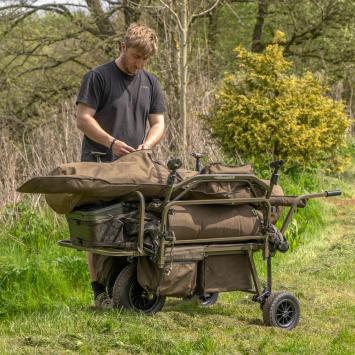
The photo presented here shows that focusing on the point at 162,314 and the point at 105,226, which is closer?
the point at 105,226

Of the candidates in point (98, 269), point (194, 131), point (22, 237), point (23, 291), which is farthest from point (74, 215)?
point (194, 131)

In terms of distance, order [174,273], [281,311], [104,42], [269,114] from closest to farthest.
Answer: [174,273], [281,311], [269,114], [104,42]

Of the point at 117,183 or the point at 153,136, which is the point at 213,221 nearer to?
the point at 117,183

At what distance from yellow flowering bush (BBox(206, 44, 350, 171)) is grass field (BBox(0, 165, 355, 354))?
8.33ft

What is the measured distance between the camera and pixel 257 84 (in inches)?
441

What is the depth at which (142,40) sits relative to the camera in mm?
5629

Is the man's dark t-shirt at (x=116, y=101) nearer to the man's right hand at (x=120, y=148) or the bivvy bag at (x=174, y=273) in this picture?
A: the man's right hand at (x=120, y=148)

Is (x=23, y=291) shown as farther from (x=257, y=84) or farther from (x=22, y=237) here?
(x=257, y=84)

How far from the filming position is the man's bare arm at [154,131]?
5976 mm

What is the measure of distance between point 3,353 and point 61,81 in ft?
47.1

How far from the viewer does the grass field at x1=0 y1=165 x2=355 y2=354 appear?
475 cm

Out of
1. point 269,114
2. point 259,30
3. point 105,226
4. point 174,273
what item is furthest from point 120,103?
point 259,30

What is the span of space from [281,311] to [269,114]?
18.9 ft

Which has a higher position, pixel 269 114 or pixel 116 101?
pixel 116 101
